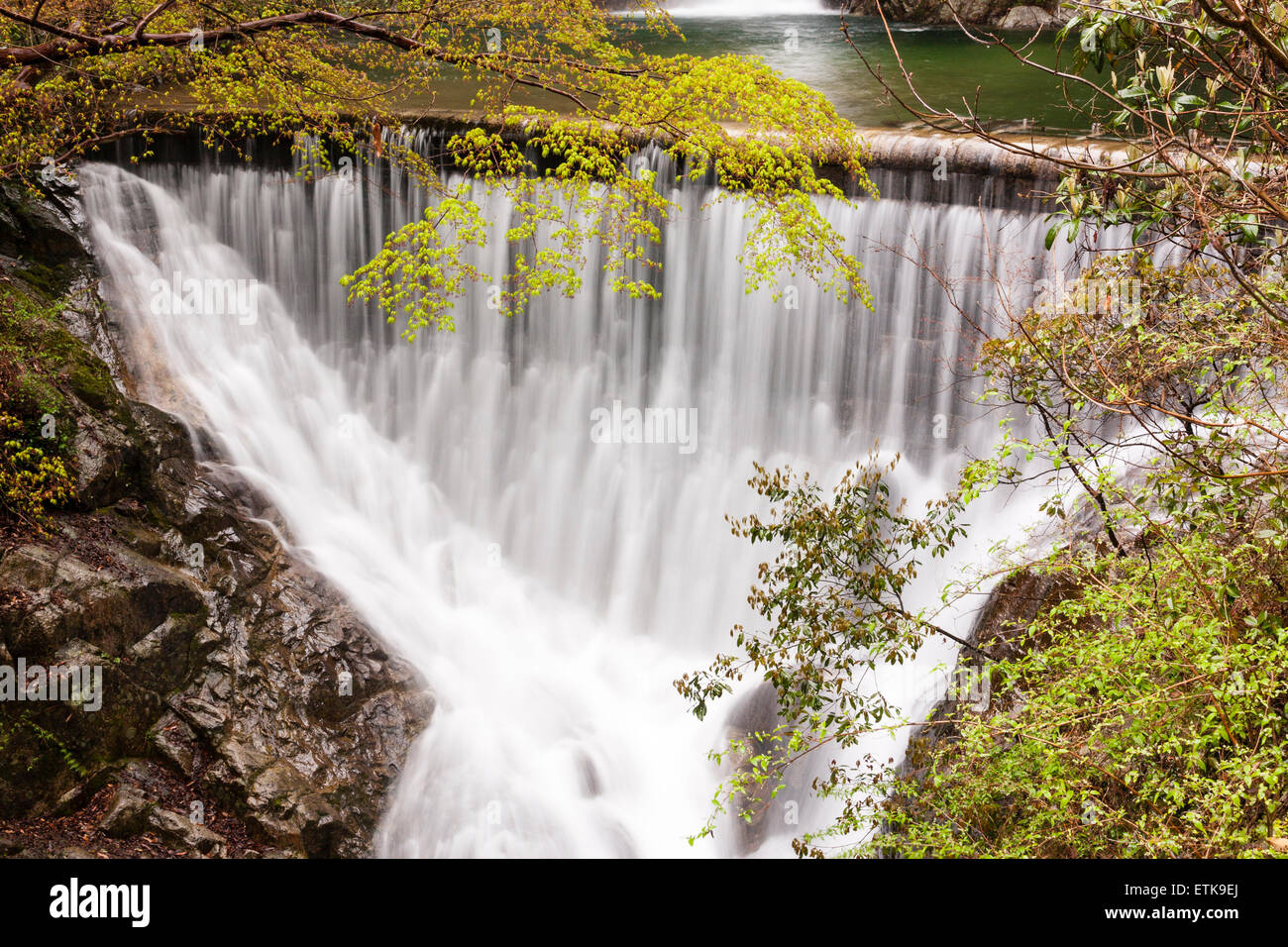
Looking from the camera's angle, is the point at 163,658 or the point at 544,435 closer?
the point at 163,658

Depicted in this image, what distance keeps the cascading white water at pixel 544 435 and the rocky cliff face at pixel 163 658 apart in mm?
604

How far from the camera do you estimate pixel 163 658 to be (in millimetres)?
8266

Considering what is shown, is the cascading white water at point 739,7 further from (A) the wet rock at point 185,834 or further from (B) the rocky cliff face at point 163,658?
(A) the wet rock at point 185,834

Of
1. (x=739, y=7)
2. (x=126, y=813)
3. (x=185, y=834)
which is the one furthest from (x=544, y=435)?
(x=739, y=7)

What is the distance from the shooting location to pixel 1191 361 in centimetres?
624

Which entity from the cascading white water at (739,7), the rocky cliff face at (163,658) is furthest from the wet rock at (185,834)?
the cascading white water at (739,7)

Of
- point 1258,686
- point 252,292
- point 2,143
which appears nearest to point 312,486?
point 252,292

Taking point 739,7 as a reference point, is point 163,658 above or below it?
below

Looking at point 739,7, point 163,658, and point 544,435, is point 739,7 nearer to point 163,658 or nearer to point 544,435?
point 544,435

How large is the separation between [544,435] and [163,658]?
5488 mm

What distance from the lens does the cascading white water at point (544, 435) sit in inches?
384
